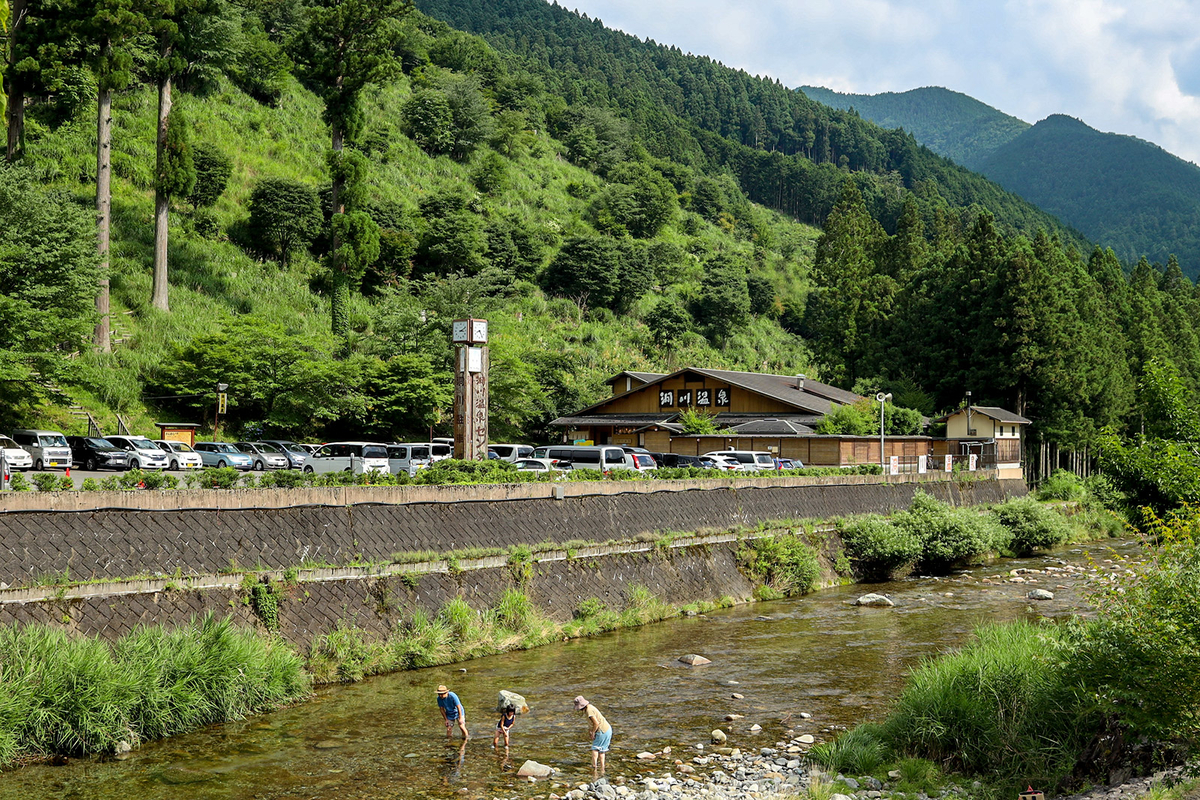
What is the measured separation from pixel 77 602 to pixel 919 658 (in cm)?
1436

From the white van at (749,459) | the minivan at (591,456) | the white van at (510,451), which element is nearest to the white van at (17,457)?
the white van at (510,451)

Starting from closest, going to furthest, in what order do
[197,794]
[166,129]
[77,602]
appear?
[197,794], [77,602], [166,129]

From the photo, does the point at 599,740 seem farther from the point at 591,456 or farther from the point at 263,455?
the point at 263,455

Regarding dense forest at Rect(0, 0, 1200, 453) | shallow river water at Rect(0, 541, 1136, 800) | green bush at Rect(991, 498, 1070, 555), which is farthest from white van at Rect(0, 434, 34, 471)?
green bush at Rect(991, 498, 1070, 555)

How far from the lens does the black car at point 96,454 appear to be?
31531 mm

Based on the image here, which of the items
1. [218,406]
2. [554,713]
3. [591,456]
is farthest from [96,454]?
[554,713]

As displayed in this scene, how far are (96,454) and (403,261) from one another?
3719 cm

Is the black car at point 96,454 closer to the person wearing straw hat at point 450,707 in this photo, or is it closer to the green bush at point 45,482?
the green bush at point 45,482

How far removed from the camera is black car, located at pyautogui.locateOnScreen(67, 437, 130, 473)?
31.5 metres

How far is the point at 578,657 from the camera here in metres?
17.6

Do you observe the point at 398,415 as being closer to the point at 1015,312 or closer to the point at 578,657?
the point at 578,657

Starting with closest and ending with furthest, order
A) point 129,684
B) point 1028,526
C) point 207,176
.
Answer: point 129,684 < point 1028,526 < point 207,176

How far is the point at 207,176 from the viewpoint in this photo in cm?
6128

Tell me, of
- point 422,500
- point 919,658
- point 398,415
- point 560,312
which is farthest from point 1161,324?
point 422,500
